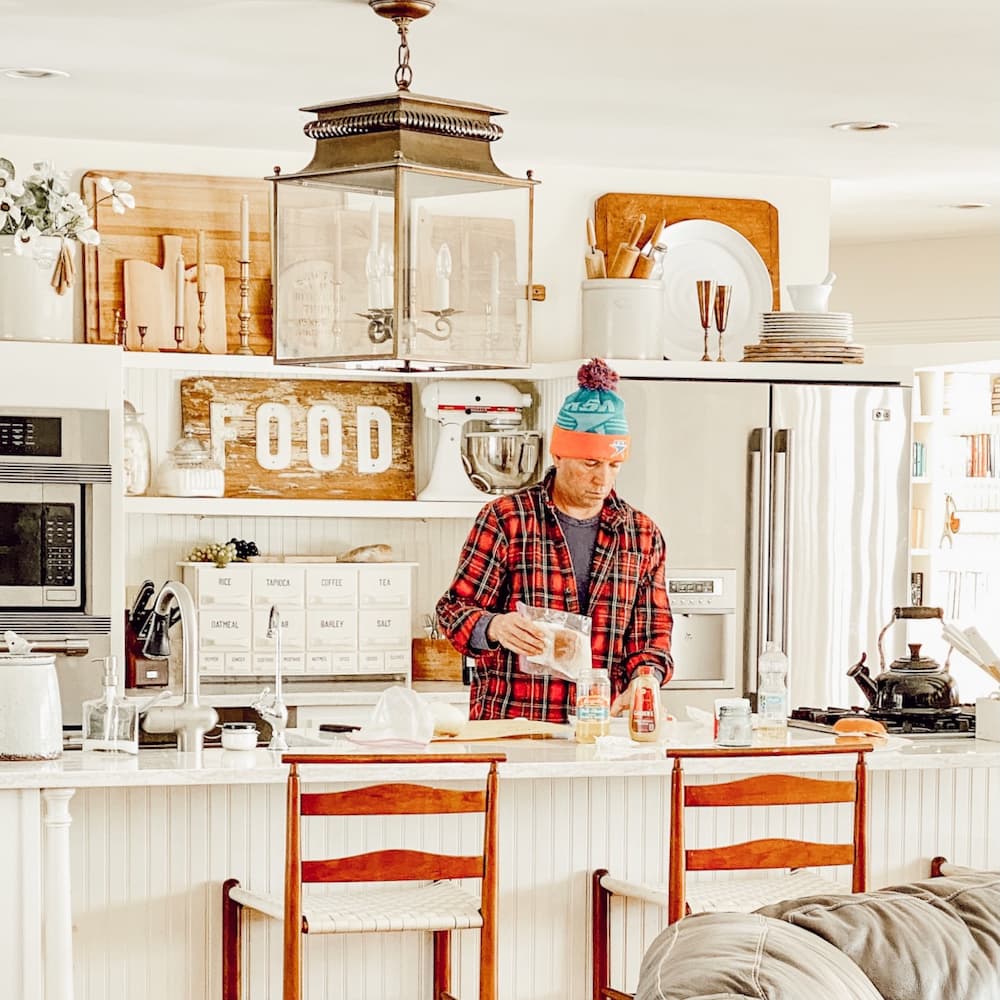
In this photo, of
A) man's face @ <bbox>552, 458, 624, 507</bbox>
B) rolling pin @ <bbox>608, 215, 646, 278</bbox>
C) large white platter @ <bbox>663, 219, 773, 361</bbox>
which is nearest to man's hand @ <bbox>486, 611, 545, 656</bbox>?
man's face @ <bbox>552, 458, 624, 507</bbox>

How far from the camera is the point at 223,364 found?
18.0 feet

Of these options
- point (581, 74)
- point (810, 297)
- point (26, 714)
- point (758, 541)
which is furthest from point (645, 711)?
point (810, 297)

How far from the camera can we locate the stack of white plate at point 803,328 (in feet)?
18.7

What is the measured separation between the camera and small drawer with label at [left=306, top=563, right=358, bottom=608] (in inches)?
219

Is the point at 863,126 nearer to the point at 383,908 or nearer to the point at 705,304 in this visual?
the point at 705,304

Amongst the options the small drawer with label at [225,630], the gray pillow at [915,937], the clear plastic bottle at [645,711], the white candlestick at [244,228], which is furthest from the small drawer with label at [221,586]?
the gray pillow at [915,937]

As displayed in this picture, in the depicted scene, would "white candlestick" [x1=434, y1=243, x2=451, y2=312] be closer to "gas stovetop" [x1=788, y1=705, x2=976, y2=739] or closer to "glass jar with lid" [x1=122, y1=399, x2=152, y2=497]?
"gas stovetop" [x1=788, y1=705, x2=976, y2=739]

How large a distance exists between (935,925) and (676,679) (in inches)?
132

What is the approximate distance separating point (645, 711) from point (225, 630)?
211cm

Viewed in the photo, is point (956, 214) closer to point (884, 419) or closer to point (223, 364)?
point (884, 419)

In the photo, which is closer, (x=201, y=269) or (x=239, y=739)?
(x=239, y=739)

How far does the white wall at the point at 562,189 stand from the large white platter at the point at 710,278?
0.13 meters

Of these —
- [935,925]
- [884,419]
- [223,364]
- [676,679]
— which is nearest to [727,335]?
[884,419]

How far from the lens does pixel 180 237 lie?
5582 millimetres
